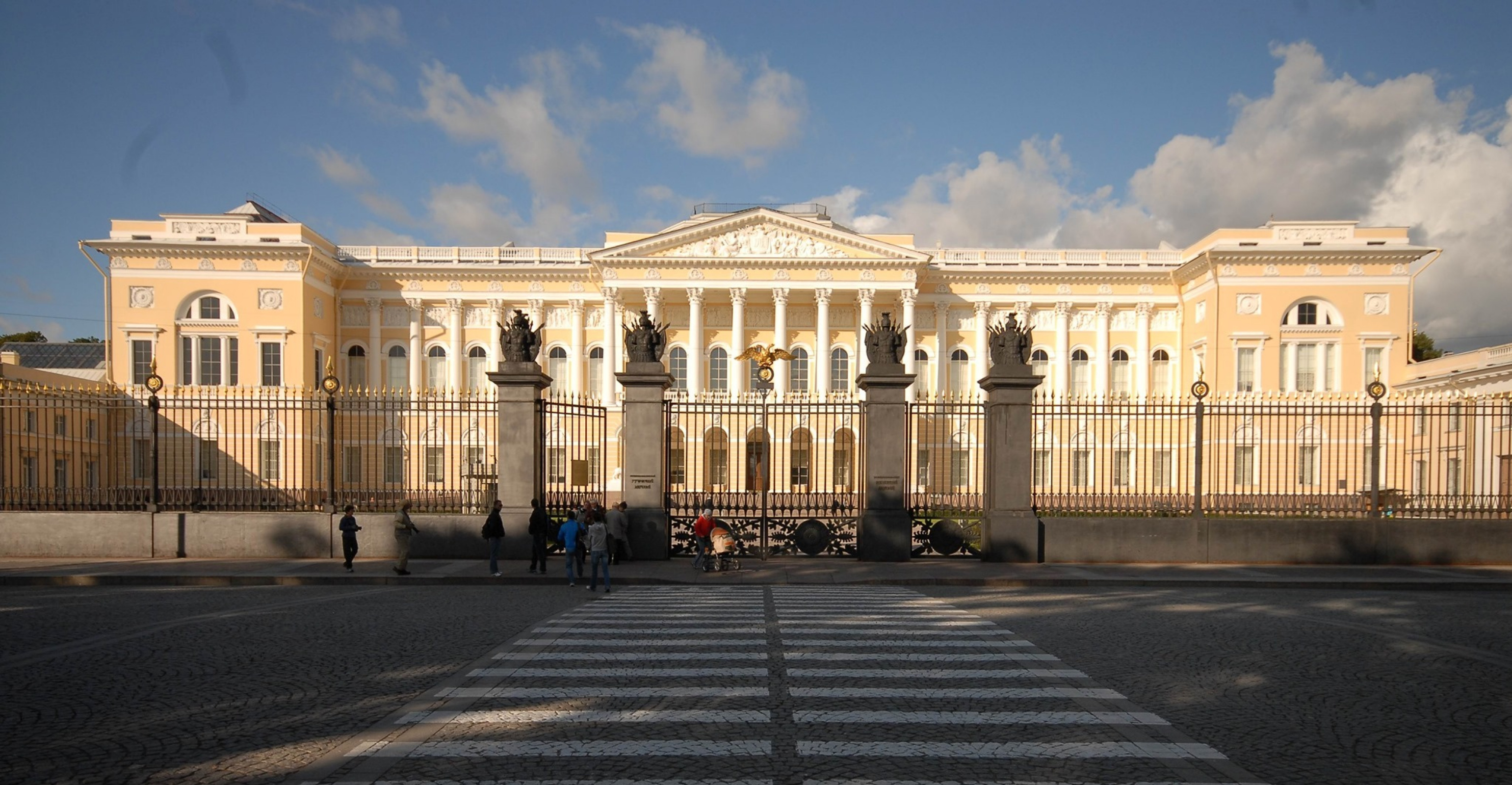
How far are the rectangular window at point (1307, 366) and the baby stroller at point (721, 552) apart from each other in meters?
41.7

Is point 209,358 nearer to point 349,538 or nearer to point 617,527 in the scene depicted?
point 349,538

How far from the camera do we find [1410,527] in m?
18.4

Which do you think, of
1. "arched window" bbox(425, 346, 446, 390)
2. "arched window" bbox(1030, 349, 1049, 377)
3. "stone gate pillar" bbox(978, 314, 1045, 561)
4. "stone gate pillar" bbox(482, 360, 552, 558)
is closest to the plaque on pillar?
"stone gate pillar" bbox(482, 360, 552, 558)

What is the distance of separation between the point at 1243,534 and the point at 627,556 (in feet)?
37.5

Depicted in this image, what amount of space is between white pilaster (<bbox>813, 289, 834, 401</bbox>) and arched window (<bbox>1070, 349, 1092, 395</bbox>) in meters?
13.9

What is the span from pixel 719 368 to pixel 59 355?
38712 mm

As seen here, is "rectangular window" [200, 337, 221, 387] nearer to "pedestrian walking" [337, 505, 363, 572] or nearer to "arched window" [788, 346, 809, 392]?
"arched window" [788, 346, 809, 392]

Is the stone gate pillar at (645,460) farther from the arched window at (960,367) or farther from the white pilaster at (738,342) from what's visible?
the arched window at (960,367)

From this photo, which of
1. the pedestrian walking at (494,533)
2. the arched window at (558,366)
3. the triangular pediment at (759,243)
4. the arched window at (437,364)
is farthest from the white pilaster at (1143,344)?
the pedestrian walking at (494,533)

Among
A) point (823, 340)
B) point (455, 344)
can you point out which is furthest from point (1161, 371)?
point (455, 344)

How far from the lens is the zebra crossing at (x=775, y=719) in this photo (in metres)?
5.84

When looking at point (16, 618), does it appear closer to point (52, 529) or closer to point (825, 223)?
point (52, 529)

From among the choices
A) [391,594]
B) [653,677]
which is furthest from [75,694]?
[391,594]

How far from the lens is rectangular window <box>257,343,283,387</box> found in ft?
162
